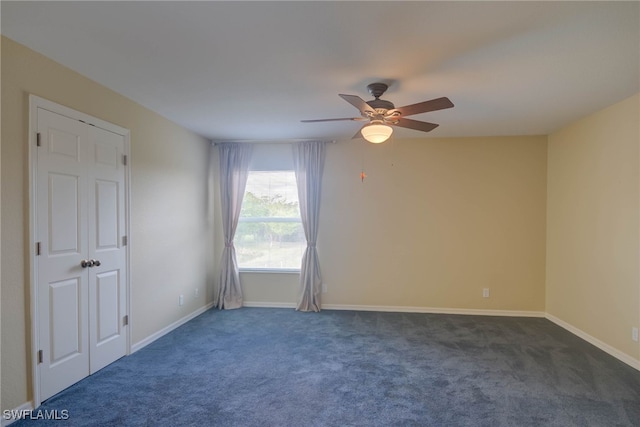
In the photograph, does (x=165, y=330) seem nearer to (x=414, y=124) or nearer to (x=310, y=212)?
(x=310, y=212)

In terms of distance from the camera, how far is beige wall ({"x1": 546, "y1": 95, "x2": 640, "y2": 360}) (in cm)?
321

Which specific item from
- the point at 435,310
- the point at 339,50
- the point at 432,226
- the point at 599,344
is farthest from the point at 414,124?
the point at 599,344

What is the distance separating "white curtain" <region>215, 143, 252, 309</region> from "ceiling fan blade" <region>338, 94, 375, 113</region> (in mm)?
2787

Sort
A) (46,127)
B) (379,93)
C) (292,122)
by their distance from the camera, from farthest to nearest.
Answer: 1. (292,122)
2. (379,93)
3. (46,127)

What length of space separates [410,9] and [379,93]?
Answer: 106 centimetres

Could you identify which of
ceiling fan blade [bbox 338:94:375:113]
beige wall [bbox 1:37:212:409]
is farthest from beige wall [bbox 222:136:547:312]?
ceiling fan blade [bbox 338:94:375:113]

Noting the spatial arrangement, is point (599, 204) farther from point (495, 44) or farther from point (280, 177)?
point (280, 177)

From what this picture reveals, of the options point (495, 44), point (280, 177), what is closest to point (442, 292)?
point (280, 177)

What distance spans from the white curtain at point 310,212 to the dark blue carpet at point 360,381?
78 cm

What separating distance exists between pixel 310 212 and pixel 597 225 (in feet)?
11.2

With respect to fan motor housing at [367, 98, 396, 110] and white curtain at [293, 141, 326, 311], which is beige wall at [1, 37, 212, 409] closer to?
white curtain at [293, 141, 326, 311]

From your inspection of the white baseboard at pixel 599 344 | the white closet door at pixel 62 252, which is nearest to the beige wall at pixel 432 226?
the white baseboard at pixel 599 344

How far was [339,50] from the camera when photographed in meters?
2.30

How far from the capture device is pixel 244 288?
17.0 feet
